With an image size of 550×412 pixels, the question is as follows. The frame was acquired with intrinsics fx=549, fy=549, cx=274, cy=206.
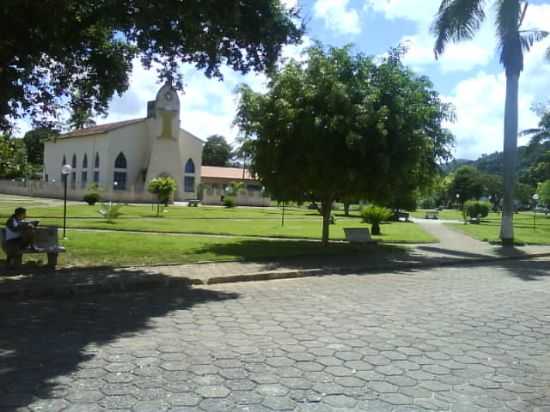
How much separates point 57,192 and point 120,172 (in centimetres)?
837

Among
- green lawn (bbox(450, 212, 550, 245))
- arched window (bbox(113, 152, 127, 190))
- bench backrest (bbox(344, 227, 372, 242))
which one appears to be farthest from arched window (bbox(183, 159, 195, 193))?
bench backrest (bbox(344, 227, 372, 242))

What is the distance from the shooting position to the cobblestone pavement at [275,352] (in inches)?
173

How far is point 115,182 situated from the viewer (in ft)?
224

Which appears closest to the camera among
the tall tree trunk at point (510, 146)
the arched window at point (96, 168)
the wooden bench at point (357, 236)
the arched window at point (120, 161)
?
the wooden bench at point (357, 236)

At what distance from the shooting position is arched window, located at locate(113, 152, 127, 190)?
2714 inches

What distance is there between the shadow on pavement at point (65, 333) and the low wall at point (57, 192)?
173ft

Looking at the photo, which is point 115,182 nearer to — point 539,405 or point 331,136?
point 331,136

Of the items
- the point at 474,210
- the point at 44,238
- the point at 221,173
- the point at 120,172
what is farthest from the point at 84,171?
the point at 44,238

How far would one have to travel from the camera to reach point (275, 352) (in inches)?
223

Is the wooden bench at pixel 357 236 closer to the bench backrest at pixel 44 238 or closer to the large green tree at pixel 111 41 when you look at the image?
the large green tree at pixel 111 41

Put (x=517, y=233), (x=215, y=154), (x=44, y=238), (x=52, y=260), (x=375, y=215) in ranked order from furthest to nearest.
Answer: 1. (x=215, y=154)
2. (x=517, y=233)
3. (x=375, y=215)
4. (x=44, y=238)
5. (x=52, y=260)

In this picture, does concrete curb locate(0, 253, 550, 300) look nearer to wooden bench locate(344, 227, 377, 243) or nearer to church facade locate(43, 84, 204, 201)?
wooden bench locate(344, 227, 377, 243)

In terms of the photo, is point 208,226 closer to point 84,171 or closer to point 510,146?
point 510,146

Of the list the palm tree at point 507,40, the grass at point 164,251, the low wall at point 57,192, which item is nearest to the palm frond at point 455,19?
the palm tree at point 507,40
